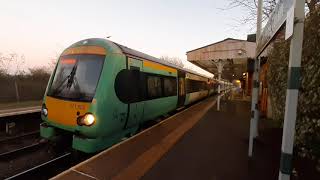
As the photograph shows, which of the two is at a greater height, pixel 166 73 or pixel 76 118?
pixel 166 73

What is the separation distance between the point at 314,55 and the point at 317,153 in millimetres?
1449

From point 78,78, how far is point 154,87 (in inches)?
123

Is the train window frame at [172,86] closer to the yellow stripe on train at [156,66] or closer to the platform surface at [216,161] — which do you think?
the yellow stripe on train at [156,66]

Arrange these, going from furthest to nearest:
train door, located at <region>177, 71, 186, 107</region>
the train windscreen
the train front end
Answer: train door, located at <region>177, 71, 186, 107</region> → the train windscreen → the train front end

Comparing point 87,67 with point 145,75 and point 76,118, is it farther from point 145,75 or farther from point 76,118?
point 145,75

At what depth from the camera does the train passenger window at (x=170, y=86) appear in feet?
32.1

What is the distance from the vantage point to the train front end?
18.0 feet

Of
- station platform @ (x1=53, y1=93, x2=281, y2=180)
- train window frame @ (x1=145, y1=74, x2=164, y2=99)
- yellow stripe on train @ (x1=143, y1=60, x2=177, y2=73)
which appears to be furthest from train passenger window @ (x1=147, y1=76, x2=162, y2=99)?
station platform @ (x1=53, y1=93, x2=281, y2=180)

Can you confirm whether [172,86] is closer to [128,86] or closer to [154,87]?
[154,87]

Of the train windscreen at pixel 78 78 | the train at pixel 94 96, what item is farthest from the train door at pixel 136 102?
the train windscreen at pixel 78 78

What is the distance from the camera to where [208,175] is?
4.31 m

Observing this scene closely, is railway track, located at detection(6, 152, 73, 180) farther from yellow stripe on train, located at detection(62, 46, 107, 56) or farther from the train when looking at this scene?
yellow stripe on train, located at detection(62, 46, 107, 56)

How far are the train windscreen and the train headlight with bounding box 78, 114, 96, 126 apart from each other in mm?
378

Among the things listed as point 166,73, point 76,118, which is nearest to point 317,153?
point 76,118
